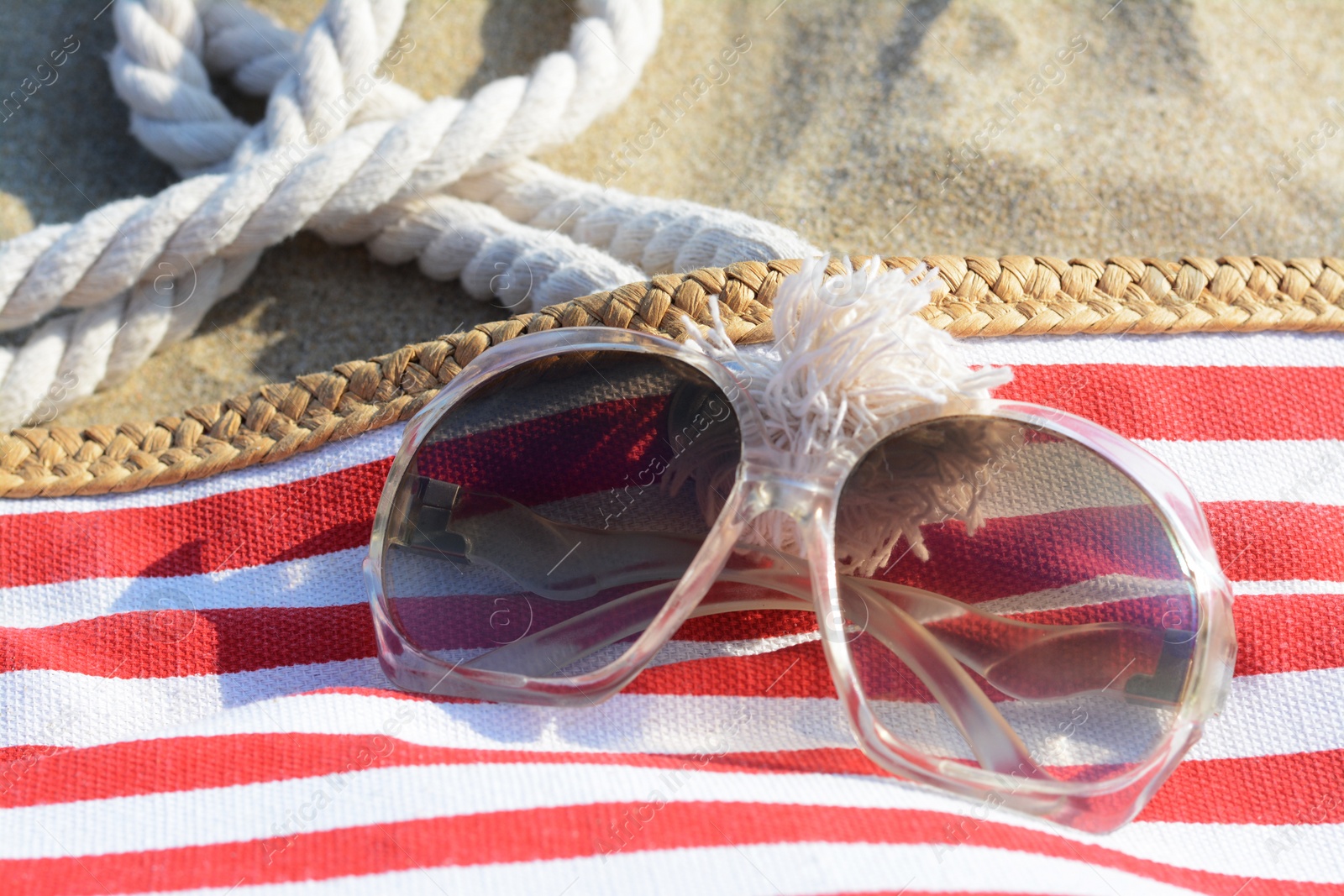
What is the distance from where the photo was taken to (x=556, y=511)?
104 cm

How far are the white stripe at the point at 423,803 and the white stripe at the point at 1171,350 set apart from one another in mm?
508

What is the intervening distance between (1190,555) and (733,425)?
45cm

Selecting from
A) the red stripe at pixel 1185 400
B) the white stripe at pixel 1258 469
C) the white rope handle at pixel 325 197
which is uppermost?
the white rope handle at pixel 325 197

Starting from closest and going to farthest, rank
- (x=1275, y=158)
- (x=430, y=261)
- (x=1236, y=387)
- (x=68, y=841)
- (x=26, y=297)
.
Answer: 1. (x=68, y=841)
2. (x=1236, y=387)
3. (x=26, y=297)
4. (x=430, y=261)
5. (x=1275, y=158)

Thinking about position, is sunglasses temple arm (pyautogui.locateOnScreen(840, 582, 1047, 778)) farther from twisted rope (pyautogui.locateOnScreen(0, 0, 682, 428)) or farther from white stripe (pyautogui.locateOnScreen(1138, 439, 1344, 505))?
twisted rope (pyautogui.locateOnScreen(0, 0, 682, 428))

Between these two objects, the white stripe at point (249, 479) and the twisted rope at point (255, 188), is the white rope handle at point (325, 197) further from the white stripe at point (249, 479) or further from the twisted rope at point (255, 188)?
the white stripe at point (249, 479)

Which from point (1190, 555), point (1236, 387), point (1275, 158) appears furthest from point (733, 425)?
point (1275, 158)

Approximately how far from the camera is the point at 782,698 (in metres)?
1.05

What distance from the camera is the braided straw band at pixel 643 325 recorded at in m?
1.14

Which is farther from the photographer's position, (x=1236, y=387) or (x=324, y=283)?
(x=324, y=283)

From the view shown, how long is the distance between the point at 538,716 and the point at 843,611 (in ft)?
1.07

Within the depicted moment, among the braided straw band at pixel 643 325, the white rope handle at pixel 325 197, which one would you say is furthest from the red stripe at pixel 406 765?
the white rope handle at pixel 325 197

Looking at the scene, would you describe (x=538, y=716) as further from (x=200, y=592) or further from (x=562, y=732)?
(x=200, y=592)

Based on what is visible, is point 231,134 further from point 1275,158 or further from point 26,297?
point 1275,158
